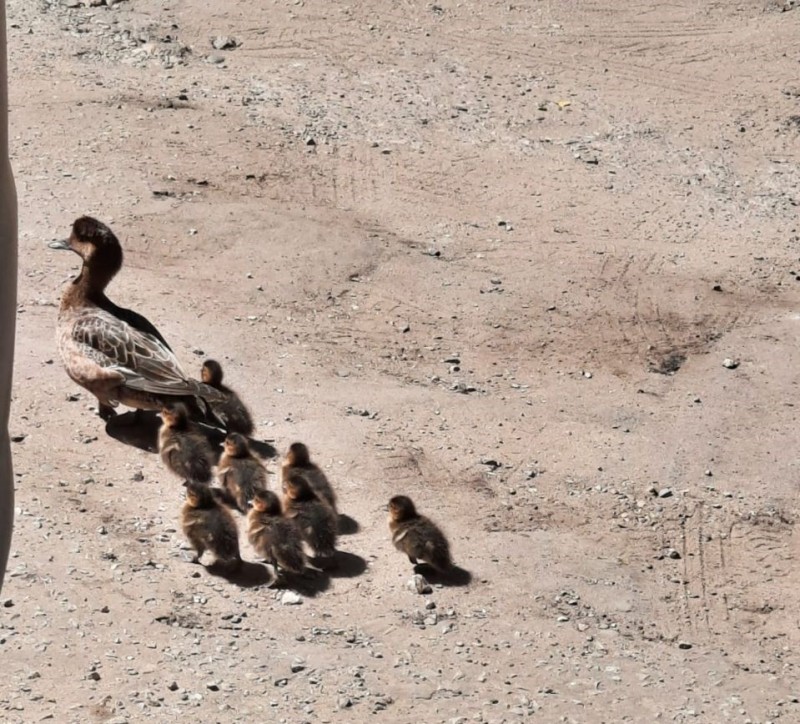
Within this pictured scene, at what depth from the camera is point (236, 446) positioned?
26.3ft

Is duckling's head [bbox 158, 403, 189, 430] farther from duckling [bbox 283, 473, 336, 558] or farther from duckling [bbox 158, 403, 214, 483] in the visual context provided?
Result: duckling [bbox 283, 473, 336, 558]

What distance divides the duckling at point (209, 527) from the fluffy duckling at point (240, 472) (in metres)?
0.25

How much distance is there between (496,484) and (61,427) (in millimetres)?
2393

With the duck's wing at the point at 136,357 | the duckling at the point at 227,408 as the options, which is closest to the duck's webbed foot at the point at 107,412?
the duck's wing at the point at 136,357

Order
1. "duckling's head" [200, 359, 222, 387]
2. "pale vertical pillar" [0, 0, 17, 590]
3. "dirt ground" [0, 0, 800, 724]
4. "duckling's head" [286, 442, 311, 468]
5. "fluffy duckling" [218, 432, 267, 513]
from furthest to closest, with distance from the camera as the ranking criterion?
"duckling's head" [200, 359, 222, 387]
"duckling's head" [286, 442, 311, 468]
"fluffy duckling" [218, 432, 267, 513]
"dirt ground" [0, 0, 800, 724]
"pale vertical pillar" [0, 0, 17, 590]

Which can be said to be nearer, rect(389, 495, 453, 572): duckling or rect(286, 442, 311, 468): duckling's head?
rect(389, 495, 453, 572): duckling

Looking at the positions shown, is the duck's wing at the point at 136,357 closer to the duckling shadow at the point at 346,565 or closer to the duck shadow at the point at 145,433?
the duck shadow at the point at 145,433

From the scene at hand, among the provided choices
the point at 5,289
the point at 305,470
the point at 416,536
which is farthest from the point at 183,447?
the point at 5,289

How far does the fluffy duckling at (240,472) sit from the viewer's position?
7871mm

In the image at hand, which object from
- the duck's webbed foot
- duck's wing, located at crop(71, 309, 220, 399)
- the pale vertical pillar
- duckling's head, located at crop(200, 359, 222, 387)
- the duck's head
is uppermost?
the pale vertical pillar

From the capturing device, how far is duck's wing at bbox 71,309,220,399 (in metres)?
8.27

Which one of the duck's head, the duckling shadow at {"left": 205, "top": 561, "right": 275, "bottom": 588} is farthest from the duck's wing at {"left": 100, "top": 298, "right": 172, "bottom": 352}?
the duckling shadow at {"left": 205, "top": 561, "right": 275, "bottom": 588}

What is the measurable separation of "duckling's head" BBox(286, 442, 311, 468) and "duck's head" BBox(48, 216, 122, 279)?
161 cm

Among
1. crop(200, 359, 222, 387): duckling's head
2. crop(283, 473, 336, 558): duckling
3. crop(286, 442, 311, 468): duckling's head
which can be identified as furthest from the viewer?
crop(200, 359, 222, 387): duckling's head
